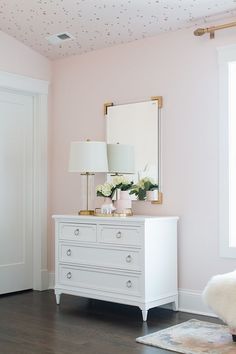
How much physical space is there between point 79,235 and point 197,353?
5.42 feet

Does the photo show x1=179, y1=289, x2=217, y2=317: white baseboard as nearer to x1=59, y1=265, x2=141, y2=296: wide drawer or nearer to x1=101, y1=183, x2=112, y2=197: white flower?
x1=59, y1=265, x2=141, y2=296: wide drawer

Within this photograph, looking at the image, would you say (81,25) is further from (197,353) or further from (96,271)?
(197,353)

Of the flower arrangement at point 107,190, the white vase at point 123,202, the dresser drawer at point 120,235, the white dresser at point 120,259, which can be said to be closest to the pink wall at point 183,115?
the white dresser at point 120,259

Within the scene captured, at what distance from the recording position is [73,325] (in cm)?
400

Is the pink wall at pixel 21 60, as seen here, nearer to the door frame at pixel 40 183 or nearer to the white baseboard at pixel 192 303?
the door frame at pixel 40 183

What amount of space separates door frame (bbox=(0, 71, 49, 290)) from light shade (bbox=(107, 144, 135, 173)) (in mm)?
1101

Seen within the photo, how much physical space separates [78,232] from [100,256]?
0.31m

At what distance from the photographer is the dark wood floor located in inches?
135

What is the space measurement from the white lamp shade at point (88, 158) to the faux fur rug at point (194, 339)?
4.76 feet

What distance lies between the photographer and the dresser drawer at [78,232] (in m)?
4.48

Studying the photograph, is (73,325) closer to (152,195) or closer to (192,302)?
(192,302)

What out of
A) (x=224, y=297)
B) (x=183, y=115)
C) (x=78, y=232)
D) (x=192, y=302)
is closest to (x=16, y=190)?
(x=78, y=232)

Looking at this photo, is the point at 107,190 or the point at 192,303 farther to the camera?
the point at 107,190

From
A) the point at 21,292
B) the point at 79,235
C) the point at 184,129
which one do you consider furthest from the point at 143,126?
the point at 21,292
